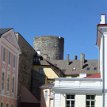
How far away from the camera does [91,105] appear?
1508 inches

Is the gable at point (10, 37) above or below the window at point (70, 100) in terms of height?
above

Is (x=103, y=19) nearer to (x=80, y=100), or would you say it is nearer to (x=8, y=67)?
(x=80, y=100)

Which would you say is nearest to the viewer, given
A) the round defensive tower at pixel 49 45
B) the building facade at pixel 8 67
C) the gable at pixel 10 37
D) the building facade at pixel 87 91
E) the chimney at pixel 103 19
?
the building facade at pixel 87 91

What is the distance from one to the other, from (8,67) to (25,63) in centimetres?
1886

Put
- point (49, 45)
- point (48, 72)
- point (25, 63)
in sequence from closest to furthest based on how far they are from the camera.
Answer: point (25, 63) < point (48, 72) < point (49, 45)

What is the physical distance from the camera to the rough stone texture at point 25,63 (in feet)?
226

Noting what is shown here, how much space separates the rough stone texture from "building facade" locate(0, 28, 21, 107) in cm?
725

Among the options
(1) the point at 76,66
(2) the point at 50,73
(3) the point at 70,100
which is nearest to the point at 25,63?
(2) the point at 50,73

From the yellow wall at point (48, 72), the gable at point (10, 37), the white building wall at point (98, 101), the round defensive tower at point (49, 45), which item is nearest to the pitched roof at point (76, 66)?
the round defensive tower at point (49, 45)

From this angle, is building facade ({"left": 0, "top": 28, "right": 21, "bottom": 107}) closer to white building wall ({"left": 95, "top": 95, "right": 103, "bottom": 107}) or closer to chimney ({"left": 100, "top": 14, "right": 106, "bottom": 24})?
chimney ({"left": 100, "top": 14, "right": 106, "bottom": 24})

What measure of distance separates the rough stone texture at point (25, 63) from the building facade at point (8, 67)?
725 centimetres

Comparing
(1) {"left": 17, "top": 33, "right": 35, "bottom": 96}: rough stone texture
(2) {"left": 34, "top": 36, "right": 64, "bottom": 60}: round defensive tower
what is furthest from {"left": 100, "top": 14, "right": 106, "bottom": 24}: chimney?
(2) {"left": 34, "top": 36, "right": 64, "bottom": 60}: round defensive tower

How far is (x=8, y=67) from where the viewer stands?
55.3 metres

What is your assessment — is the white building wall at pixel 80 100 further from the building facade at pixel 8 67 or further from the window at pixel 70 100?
the building facade at pixel 8 67
